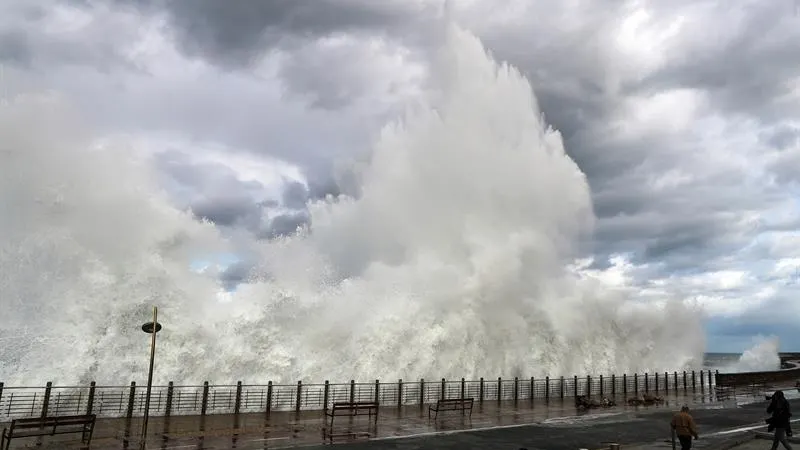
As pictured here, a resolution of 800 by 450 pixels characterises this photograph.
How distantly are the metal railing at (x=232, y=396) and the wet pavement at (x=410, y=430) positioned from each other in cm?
126

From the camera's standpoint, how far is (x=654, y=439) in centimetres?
1802

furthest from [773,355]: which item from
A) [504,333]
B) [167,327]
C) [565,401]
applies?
[167,327]

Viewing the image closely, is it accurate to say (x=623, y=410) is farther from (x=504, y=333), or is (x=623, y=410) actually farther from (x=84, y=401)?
(x=84, y=401)

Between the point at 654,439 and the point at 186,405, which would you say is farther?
the point at 186,405

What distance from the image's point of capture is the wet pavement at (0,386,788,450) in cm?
1561

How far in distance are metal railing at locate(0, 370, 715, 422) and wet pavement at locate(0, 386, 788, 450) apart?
4.13 ft

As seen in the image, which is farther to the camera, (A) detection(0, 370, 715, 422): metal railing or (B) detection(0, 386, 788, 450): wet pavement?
(A) detection(0, 370, 715, 422): metal railing

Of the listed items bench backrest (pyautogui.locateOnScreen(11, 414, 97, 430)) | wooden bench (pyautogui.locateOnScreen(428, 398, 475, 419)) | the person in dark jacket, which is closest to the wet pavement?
wooden bench (pyautogui.locateOnScreen(428, 398, 475, 419))

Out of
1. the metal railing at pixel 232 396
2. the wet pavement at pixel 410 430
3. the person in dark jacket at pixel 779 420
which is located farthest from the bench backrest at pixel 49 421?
the person in dark jacket at pixel 779 420

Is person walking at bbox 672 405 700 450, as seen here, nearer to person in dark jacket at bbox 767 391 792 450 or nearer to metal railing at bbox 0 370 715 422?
person in dark jacket at bbox 767 391 792 450

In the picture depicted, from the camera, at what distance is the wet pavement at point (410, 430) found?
51.2ft

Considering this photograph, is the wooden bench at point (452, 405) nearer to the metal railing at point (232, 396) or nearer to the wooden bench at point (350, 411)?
the metal railing at point (232, 396)

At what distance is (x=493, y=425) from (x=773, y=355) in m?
83.9

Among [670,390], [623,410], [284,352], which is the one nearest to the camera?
[623,410]
